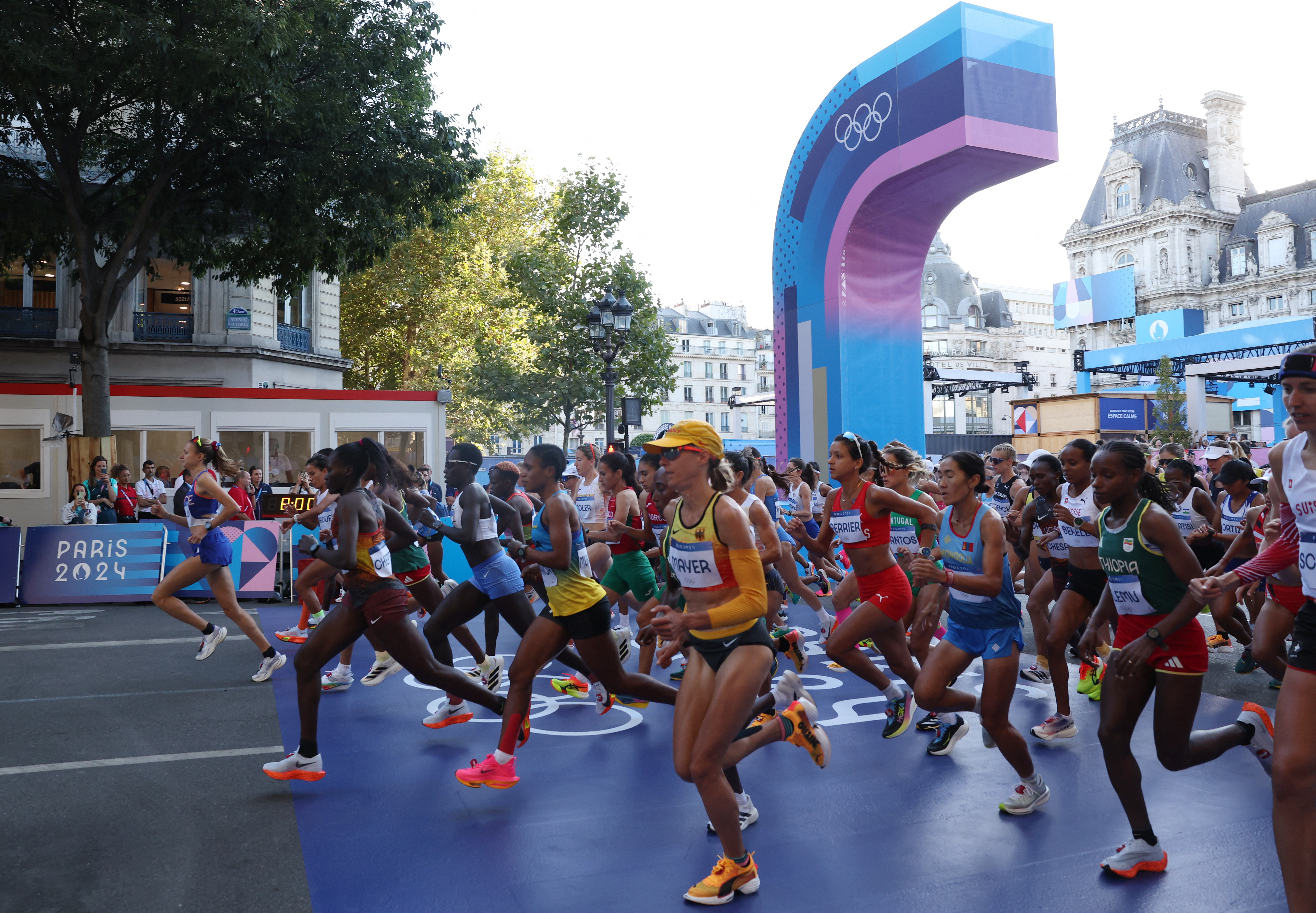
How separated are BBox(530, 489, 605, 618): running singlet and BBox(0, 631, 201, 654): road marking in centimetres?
666

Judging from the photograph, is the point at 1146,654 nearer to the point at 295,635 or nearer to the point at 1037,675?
the point at 1037,675

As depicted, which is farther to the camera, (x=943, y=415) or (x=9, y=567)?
(x=943, y=415)

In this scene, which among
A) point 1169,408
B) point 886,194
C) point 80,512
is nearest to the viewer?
point 80,512

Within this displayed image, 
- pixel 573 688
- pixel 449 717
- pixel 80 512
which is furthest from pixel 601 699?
pixel 80 512

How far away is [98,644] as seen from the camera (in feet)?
33.1

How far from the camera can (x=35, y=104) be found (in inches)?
620

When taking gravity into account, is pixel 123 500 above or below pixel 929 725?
above

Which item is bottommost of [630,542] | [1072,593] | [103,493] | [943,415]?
[1072,593]

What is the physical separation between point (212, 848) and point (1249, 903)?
4602mm

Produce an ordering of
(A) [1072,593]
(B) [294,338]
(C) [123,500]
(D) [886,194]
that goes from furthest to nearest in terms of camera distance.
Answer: (B) [294,338] < (C) [123,500] < (D) [886,194] < (A) [1072,593]

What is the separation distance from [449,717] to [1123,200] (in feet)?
276

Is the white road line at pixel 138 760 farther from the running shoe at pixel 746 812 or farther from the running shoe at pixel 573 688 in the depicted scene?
the running shoe at pixel 746 812

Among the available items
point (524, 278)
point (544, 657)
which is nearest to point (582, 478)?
point (544, 657)

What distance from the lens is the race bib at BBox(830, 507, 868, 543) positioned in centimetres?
619
